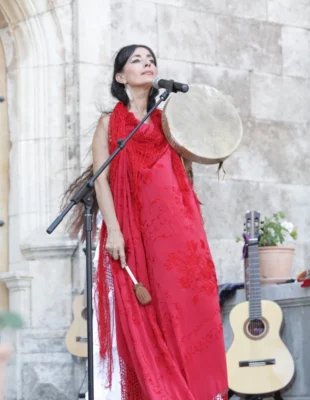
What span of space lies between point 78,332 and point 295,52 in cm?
284

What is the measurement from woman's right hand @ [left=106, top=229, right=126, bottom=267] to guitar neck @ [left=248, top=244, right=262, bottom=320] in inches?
88.0

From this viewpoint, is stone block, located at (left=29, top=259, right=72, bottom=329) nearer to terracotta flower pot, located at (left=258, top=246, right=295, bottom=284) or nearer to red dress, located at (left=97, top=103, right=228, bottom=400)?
terracotta flower pot, located at (left=258, top=246, right=295, bottom=284)

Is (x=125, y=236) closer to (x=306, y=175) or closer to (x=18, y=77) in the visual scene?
(x=18, y=77)

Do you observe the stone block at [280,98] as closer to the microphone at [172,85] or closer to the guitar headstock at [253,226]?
the guitar headstock at [253,226]

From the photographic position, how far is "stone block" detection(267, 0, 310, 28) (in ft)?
24.1

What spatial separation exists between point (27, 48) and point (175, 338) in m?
3.28

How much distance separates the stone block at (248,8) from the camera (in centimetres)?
715

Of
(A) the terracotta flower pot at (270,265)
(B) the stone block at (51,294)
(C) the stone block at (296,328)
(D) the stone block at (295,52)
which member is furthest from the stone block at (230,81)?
(B) the stone block at (51,294)

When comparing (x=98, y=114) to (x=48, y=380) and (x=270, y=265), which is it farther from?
(x=48, y=380)

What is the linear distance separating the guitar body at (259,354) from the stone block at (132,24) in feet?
6.60

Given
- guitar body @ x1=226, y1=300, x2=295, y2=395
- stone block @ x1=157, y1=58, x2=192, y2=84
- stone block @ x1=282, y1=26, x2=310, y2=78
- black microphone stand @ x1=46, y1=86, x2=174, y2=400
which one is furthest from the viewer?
stone block @ x1=282, y1=26, x2=310, y2=78

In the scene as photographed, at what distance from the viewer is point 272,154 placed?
718cm

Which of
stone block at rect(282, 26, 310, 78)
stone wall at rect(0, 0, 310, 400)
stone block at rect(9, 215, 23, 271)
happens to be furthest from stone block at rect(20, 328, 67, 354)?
stone block at rect(282, 26, 310, 78)

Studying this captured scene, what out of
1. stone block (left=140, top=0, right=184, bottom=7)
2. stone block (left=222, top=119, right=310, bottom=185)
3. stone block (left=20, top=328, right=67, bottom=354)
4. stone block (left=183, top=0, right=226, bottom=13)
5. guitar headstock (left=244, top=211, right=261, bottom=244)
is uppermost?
stone block (left=183, top=0, right=226, bottom=13)
